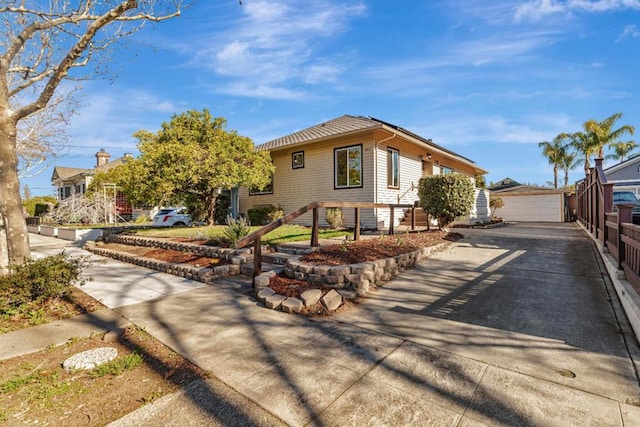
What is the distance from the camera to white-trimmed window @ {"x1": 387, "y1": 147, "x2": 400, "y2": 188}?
431 inches

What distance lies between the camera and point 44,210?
83.1ft

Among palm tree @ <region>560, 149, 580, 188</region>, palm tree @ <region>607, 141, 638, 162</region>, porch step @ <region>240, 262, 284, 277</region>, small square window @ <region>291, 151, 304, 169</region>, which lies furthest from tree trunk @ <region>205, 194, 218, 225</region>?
palm tree @ <region>607, 141, 638, 162</region>

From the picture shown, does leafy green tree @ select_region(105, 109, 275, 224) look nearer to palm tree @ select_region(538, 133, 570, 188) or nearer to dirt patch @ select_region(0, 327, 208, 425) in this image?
dirt patch @ select_region(0, 327, 208, 425)

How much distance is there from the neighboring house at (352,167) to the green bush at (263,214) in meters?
0.68

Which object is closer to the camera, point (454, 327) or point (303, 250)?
point (454, 327)

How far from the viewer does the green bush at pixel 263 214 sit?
12.1m

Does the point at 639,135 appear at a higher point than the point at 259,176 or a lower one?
higher

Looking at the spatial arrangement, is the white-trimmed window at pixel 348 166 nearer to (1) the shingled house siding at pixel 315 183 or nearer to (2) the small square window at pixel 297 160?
(1) the shingled house siding at pixel 315 183

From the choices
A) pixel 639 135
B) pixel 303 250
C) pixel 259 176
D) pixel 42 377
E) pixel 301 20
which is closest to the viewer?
pixel 42 377

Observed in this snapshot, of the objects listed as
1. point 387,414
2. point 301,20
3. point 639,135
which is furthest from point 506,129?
point 387,414

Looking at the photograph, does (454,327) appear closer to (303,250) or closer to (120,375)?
(120,375)

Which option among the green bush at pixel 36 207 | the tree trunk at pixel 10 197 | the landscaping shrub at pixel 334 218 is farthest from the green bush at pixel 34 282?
the green bush at pixel 36 207

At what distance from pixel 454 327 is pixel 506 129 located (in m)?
22.7

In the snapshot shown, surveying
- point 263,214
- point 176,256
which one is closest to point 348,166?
point 263,214
